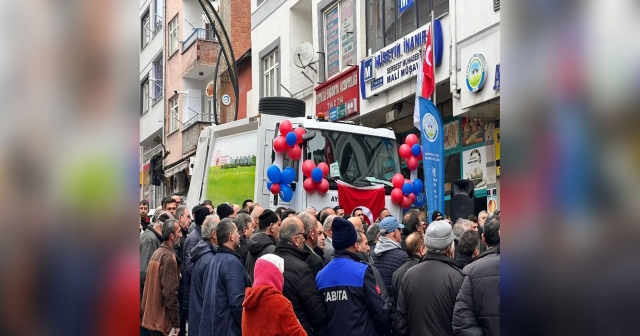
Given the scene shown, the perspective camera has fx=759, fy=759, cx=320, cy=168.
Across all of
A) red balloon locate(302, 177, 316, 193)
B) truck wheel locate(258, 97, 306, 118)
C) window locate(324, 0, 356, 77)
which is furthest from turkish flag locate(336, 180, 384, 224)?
window locate(324, 0, 356, 77)

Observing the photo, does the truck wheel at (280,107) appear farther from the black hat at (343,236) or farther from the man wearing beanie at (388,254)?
the black hat at (343,236)

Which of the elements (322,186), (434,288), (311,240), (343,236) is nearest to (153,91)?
(322,186)

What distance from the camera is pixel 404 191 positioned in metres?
13.5

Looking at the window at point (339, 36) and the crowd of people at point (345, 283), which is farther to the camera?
the window at point (339, 36)

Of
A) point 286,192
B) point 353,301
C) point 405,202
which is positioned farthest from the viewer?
point 405,202

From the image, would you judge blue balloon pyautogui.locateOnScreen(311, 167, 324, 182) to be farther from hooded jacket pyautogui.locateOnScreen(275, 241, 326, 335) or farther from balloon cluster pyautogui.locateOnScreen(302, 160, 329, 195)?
hooded jacket pyautogui.locateOnScreen(275, 241, 326, 335)

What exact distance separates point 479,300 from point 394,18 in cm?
1492

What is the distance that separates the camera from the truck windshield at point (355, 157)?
13.1 meters

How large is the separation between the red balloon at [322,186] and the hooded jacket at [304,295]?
6716 mm

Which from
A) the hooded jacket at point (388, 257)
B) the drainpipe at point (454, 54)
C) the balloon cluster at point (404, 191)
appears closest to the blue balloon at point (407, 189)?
the balloon cluster at point (404, 191)

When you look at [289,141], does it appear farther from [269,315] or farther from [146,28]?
[146,28]
